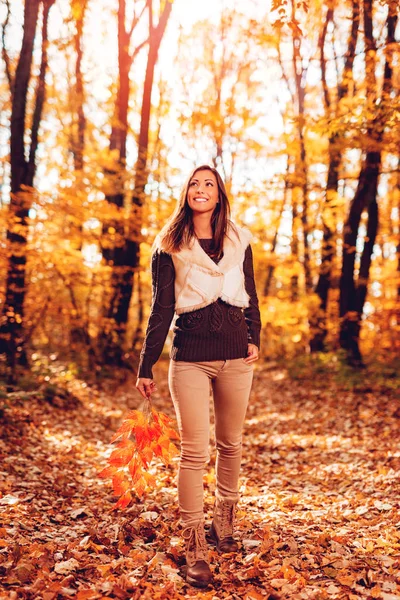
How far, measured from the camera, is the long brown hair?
3.14 meters

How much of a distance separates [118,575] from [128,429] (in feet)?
2.60

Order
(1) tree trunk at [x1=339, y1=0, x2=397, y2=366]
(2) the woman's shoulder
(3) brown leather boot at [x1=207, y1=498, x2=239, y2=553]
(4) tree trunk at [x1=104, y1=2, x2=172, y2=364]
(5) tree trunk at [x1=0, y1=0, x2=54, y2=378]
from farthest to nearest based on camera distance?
(4) tree trunk at [x1=104, y1=2, x2=172, y2=364], (1) tree trunk at [x1=339, y1=0, x2=397, y2=366], (5) tree trunk at [x1=0, y1=0, x2=54, y2=378], (3) brown leather boot at [x1=207, y1=498, x2=239, y2=553], (2) the woman's shoulder

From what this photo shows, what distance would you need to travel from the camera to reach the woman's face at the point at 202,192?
319 cm

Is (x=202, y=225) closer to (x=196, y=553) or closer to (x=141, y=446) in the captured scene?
(x=141, y=446)

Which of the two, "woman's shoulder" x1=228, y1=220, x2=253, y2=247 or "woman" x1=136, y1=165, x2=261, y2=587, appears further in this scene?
"woman's shoulder" x1=228, y1=220, x2=253, y2=247

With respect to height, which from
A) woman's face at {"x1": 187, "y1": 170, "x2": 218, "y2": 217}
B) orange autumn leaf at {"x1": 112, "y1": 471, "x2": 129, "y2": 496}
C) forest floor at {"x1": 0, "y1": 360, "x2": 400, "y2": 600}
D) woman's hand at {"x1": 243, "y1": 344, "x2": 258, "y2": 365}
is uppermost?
woman's face at {"x1": 187, "y1": 170, "x2": 218, "y2": 217}

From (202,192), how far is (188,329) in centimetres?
81

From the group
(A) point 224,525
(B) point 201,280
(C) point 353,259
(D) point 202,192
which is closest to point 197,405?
(B) point 201,280

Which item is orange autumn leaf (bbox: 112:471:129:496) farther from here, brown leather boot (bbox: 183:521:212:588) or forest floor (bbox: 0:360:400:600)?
brown leather boot (bbox: 183:521:212:588)

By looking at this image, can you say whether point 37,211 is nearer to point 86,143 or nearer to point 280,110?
point 86,143

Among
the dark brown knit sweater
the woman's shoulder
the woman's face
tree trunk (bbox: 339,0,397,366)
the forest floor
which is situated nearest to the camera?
the forest floor

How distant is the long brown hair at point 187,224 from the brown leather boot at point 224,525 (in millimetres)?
1591

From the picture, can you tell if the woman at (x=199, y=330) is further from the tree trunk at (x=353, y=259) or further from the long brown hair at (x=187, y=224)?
the tree trunk at (x=353, y=259)

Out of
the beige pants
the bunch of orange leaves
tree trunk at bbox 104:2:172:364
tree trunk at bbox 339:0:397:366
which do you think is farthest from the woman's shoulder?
tree trunk at bbox 104:2:172:364
